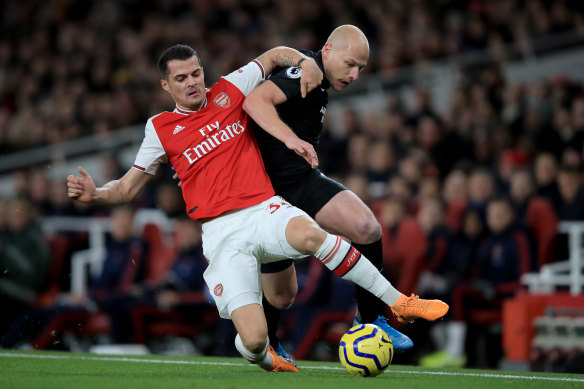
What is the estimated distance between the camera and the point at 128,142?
15.0m

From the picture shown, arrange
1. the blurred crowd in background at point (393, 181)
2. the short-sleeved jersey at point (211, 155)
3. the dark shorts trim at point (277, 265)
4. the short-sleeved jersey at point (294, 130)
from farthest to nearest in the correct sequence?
the blurred crowd in background at point (393, 181)
the dark shorts trim at point (277, 265)
the short-sleeved jersey at point (294, 130)
the short-sleeved jersey at point (211, 155)

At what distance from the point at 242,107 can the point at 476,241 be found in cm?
446

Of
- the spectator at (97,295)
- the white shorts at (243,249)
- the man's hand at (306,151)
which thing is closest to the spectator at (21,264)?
the spectator at (97,295)

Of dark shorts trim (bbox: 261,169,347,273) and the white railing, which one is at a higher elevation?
dark shorts trim (bbox: 261,169,347,273)

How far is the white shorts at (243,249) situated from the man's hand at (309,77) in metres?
0.74

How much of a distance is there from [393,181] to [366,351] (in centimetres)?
539

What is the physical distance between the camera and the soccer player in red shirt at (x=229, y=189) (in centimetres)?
557

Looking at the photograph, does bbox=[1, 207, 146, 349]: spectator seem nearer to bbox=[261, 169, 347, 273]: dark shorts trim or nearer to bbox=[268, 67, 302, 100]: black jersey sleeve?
bbox=[261, 169, 347, 273]: dark shorts trim

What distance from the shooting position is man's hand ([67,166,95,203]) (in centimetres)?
572

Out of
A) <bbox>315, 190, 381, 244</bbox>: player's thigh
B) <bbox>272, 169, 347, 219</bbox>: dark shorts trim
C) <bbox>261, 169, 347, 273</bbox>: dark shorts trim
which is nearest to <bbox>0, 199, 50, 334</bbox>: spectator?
<bbox>261, 169, 347, 273</bbox>: dark shorts trim

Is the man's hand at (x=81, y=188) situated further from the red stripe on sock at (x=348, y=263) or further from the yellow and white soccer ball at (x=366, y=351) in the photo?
the yellow and white soccer ball at (x=366, y=351)

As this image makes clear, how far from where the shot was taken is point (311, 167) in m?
6.08

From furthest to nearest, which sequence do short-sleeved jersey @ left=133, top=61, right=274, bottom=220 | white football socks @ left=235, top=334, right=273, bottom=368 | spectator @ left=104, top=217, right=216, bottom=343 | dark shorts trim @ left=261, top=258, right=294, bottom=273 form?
1. spectator @ left=104, top=217, right=216, bottom=343
2. dark shorts trim @ left=261, top=258, right=294, bottom=273
3. short-sleeved jersey @ left=133, top=61, right=274, bottom=220
4. white football socks @ left=235, top=334, right=273, bottom=368

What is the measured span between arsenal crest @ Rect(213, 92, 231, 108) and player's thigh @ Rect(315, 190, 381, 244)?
3.14ft
